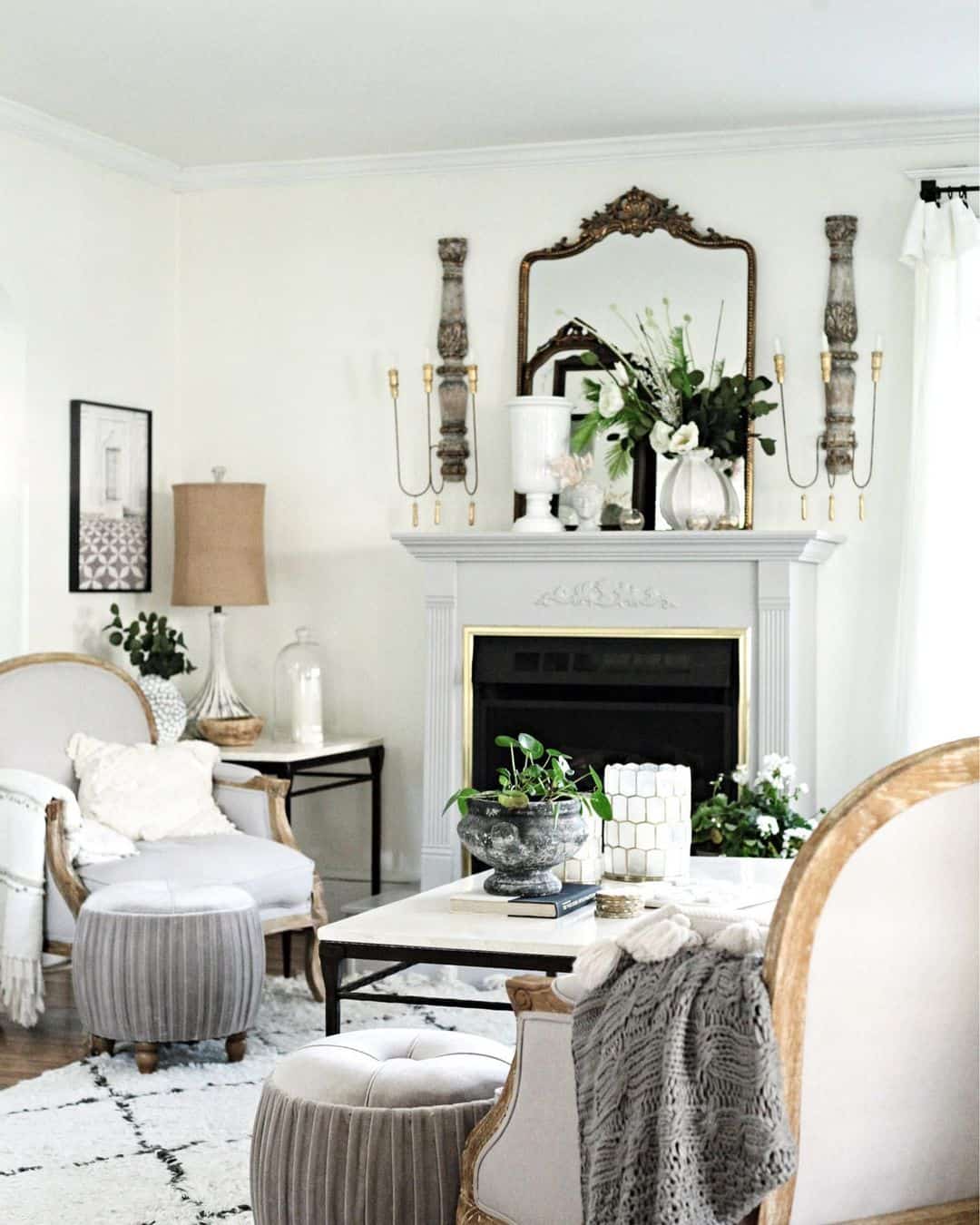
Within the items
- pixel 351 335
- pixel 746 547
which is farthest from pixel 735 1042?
pixel 351 335

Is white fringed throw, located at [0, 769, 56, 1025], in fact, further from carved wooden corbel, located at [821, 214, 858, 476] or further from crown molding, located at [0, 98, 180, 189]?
carved wooden corbel, located at [821, 214, 858, 476]

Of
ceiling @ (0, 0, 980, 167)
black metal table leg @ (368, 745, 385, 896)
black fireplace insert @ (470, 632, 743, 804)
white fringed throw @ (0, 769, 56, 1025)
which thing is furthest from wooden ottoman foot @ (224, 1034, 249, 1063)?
ceiling @ (0, 0, 980, 167)

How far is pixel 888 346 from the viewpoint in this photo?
17.7 feet

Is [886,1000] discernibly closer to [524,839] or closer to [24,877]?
[524,839]

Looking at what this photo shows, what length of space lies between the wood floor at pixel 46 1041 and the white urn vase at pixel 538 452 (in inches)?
82.1

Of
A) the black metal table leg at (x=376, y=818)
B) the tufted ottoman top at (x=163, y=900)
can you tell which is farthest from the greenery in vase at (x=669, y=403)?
the tufted ottoman top at (x=163, y=900)

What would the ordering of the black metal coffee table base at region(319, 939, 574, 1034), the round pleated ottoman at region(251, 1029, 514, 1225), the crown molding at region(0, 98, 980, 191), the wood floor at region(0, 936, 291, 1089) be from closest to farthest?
the round pleated ottoman at region(251, 1029, 514, 1225) < the black metal coffee table base at region(319, 939, 574, 1034) < the wood floor at region(0, 936, 291, 1089) < the crown molding at region(0, 98, 980, 191)

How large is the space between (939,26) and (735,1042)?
136 inches

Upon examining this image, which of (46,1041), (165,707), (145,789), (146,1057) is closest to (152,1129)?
(146,1057)

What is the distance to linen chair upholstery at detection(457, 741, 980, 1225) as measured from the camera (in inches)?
73.2

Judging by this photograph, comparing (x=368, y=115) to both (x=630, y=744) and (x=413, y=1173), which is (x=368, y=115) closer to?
(x=630, y=744)

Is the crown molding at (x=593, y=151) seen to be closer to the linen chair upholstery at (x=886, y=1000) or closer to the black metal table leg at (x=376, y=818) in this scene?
the black metal table leg at (x=376, y=818)

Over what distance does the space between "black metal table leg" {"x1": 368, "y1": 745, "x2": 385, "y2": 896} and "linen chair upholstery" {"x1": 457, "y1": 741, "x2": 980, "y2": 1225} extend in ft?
12.7

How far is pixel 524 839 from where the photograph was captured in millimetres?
2998
